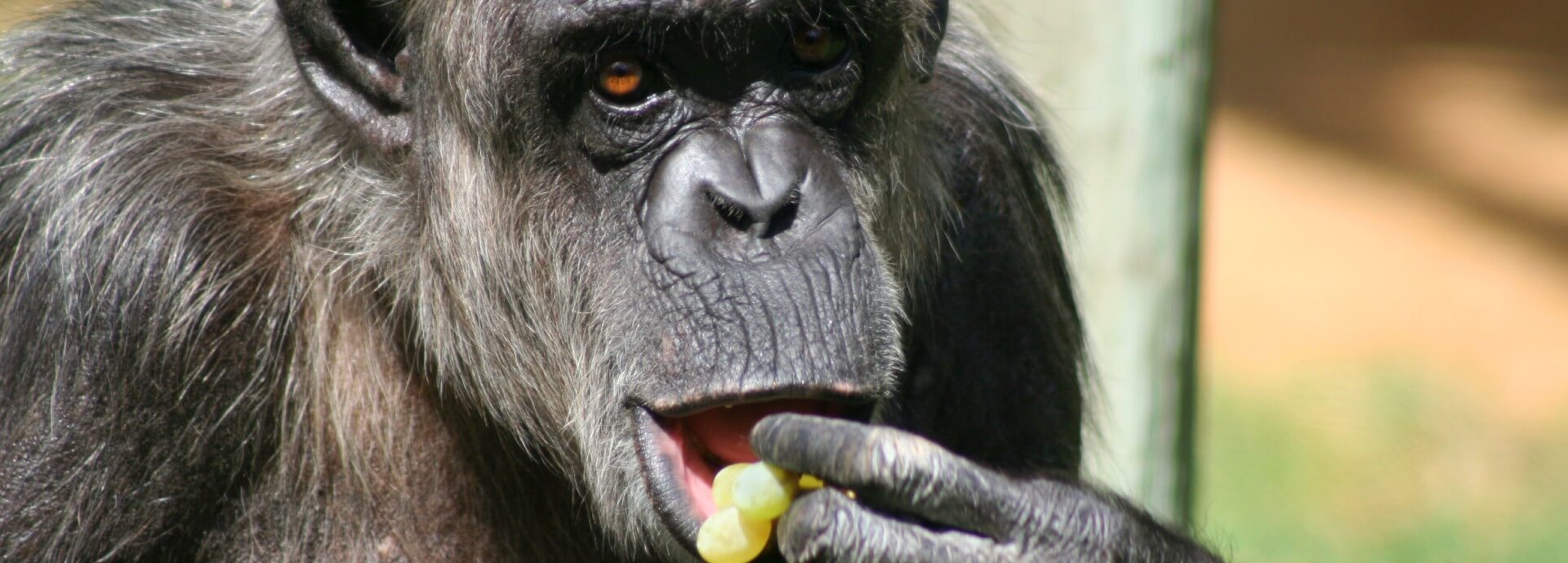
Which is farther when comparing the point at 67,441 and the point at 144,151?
the point at 144,151

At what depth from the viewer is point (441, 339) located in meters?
4.27

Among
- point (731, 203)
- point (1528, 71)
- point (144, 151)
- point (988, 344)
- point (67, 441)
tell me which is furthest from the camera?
point (1528, 71)

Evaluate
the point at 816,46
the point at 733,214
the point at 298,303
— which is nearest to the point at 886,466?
the point at 733,214

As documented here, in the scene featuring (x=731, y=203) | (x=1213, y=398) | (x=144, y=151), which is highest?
(x=731, y=203)

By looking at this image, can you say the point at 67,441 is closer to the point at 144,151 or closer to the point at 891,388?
the point at 144,151

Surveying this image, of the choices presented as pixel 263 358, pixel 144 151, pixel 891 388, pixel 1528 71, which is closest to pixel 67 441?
pixel 263 358

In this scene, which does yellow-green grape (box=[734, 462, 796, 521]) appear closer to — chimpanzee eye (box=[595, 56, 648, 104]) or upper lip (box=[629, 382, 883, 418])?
upper lip (box=[629, 382, 883, 418])

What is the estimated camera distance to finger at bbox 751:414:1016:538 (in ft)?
10.4

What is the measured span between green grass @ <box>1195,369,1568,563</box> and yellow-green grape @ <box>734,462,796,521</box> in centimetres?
565

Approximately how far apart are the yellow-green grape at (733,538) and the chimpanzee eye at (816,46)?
106 cm

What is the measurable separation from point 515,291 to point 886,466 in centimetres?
132

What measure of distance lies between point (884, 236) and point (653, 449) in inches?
35.5

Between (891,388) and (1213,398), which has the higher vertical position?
(891,388)

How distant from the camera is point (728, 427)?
3662mm
